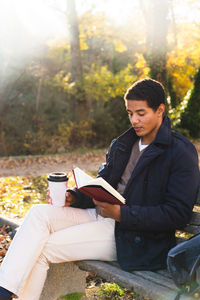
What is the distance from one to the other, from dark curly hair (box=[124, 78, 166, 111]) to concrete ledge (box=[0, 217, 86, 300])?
1403 mm

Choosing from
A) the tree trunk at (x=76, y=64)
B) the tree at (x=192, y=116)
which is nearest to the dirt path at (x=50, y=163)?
the tree trunk at (x=76, y=64)

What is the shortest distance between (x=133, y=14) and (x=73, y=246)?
58.8ft

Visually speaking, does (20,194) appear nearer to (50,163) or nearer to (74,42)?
(50,163)

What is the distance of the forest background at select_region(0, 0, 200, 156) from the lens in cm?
1465

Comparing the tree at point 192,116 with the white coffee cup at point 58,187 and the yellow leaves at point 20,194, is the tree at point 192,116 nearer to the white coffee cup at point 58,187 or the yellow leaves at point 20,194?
the yellow leaves at point 20,194

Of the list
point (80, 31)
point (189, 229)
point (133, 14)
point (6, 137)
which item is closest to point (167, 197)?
point (189, 229)

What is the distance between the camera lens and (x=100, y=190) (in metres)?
2.30

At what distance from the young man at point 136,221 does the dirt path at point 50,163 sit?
715 cm

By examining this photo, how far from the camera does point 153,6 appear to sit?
12.5m

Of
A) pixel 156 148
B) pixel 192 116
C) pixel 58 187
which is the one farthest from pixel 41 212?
pixel 192 116

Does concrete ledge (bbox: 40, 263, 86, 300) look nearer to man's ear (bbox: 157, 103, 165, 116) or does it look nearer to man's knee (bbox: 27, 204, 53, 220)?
man's knee (bbox: 27, 204, 53, 220)

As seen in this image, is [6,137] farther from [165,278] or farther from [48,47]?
[165,278]

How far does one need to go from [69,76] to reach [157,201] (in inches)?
527

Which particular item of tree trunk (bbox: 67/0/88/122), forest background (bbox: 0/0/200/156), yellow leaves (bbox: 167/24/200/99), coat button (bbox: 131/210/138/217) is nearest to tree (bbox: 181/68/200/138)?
forest background (bbox: 0/0/200/156)
